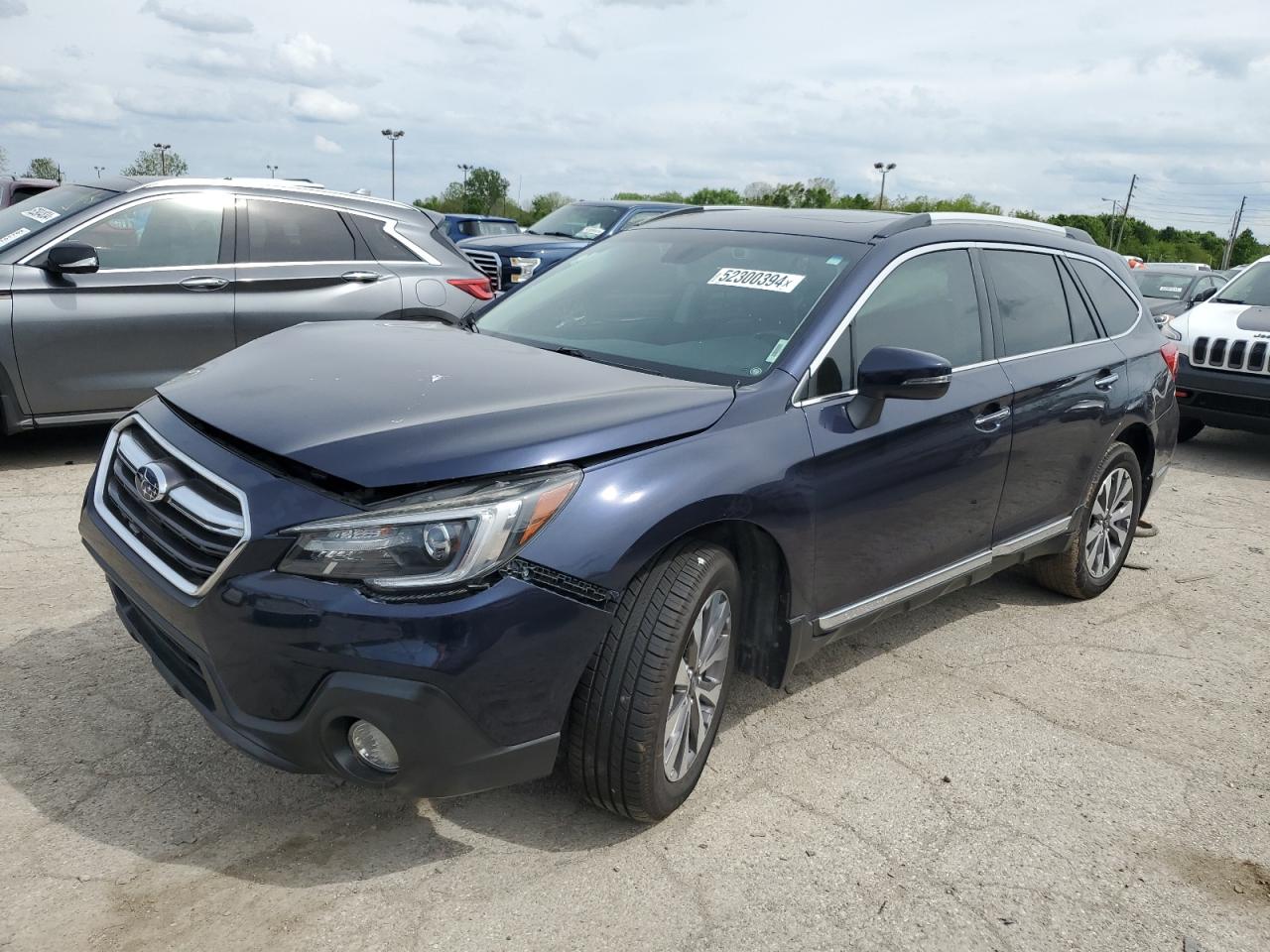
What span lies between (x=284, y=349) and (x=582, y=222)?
1157cm

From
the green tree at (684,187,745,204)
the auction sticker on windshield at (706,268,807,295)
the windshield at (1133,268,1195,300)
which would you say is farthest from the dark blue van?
the green tree at (684,187,745,204)

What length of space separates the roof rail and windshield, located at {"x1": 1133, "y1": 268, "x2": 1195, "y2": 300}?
10899 mm

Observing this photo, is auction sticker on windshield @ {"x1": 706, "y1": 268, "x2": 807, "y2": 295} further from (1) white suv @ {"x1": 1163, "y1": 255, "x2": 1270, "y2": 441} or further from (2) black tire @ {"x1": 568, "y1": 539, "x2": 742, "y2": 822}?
(1) white suv @ {"x1": 1163, "y1": 255, "x2": 1270, "y2": 441}

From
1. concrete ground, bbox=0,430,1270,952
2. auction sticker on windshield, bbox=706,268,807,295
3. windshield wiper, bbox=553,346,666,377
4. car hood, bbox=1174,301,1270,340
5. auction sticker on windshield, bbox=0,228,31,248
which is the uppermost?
auction sticker on windshield, bbox=706,268,807,295

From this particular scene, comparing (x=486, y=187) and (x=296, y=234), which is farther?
(x=486, y=187)

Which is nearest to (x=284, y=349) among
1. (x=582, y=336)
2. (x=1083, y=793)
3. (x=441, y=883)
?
(x=582, y=336)

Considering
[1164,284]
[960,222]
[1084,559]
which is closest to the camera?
[960,222]

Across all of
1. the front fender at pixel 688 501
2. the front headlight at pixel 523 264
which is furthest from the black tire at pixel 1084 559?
the front headlight at pixel 523 264

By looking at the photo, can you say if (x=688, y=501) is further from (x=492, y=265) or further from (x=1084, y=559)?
(x=492, y=265)

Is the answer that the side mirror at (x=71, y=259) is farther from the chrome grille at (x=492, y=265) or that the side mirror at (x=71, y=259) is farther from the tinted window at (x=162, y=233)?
the chrome grille at (x=492, y=265)

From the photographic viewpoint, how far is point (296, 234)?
270 inches

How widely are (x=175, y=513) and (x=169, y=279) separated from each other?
4181 millimetres

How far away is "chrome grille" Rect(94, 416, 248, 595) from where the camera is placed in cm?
255

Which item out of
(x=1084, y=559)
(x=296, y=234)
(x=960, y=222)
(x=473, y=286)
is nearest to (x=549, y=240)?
(x=473, y=286)
